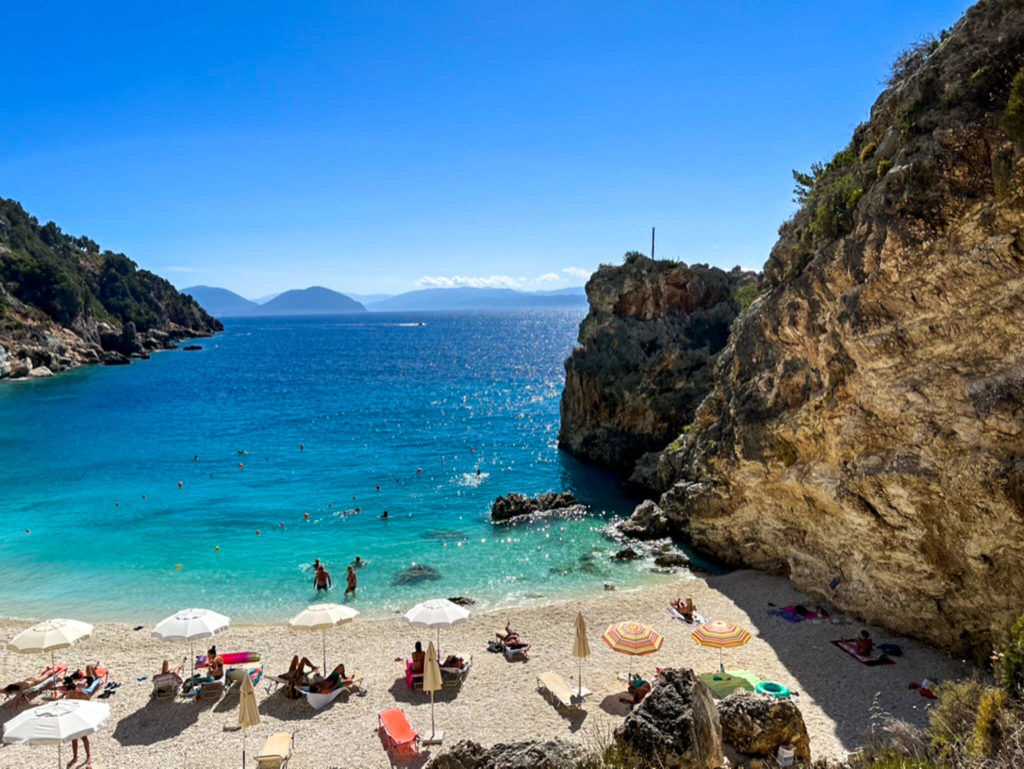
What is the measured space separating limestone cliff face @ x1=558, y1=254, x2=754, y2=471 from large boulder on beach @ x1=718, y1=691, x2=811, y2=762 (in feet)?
85.1

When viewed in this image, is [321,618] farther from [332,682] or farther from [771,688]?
[771,688]

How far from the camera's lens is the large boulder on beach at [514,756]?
31.2 feet

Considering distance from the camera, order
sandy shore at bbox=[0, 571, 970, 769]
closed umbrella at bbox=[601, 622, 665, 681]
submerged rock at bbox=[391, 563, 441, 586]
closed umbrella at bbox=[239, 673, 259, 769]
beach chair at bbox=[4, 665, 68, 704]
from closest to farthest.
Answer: closed umbrella at bbox=[239, 673, 259, 769] < sandy shore at bbox=[0, 571, 970, 769] < closed umbrella at bbox=[601, 622, 665, 681] < beach chair at bbox=[4, 665, 68, 704] < submerged rock at bbox=[391, 563, 441, 586]

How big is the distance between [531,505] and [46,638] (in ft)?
65.4

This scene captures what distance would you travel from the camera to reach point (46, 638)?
15438 millimetres

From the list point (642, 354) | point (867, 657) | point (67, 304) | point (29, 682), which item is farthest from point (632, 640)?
point (67, 304)

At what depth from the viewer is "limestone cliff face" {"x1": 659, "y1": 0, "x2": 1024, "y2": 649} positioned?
13883 millimetres

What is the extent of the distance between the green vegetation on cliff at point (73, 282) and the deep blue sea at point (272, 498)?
3015 cm

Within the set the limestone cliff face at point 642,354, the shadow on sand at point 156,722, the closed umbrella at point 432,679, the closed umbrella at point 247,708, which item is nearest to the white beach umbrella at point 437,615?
the closed umbrella at point 432,679

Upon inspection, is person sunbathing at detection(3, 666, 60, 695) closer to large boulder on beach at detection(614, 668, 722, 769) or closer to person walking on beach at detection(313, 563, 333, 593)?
person walking on beach at detection(313, 563, 333, 593)

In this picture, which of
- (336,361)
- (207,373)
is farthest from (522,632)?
(336,361)

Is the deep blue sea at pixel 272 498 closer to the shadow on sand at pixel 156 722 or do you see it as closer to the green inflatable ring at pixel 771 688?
the shadow on sand at pixel 156 722

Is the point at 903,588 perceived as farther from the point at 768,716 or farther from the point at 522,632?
the point at 522,632

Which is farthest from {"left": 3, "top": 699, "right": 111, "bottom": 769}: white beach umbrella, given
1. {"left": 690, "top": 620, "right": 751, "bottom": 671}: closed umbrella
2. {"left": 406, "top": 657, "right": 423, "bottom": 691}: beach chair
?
{"left": 690, "top": 620, "right": 751, "bottom": 671}: closed umbrella
